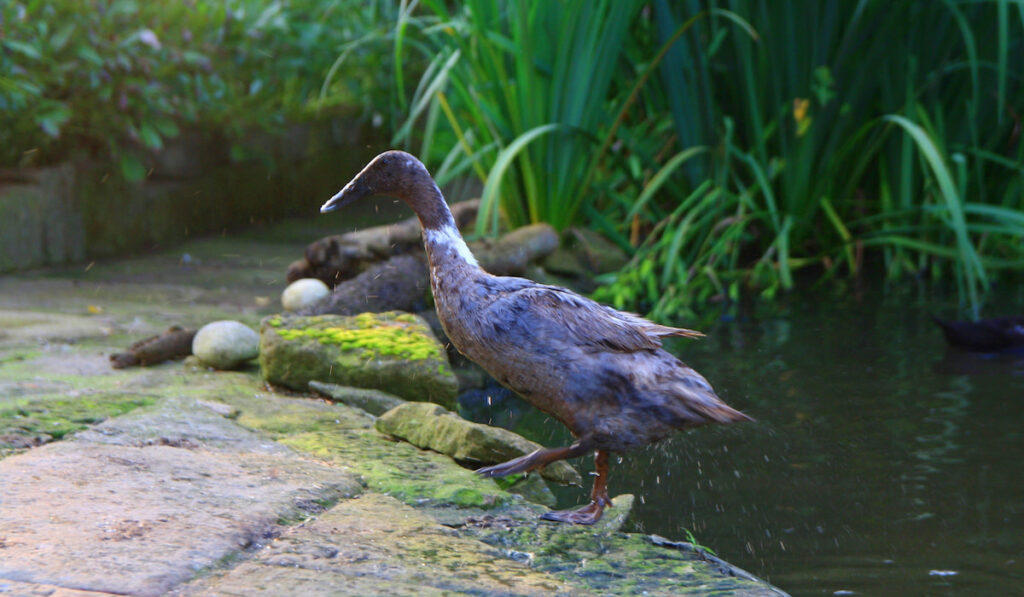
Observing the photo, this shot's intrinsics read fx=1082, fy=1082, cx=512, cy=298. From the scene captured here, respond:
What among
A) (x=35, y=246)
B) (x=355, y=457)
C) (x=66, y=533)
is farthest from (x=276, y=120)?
(x=66, y=533)

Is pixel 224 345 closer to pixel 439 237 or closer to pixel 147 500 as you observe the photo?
pixel 439 237

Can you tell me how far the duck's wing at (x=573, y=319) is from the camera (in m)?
2.53

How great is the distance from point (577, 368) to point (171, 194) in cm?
474

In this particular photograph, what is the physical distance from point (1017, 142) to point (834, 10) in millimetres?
1499

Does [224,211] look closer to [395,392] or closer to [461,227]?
[461,227]

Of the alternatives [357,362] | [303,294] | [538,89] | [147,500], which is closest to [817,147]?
[538,89]

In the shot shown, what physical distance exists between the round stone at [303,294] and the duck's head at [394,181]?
1.98 m

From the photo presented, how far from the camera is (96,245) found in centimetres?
607

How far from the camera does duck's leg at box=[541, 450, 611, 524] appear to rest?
8.35ft

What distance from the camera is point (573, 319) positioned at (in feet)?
8.37

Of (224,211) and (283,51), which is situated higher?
(283,51)

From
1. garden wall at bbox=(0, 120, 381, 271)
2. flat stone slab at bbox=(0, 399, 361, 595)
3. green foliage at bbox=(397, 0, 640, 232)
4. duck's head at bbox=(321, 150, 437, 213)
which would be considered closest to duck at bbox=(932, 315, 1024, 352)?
green foliage at bbox=(397, 0, 640, 232)

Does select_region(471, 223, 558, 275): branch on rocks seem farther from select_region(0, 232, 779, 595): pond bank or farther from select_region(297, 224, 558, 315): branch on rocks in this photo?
select_region(0, 232, 779, 595): pond bank

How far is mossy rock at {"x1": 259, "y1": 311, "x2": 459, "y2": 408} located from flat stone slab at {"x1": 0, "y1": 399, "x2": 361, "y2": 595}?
1.77 ft
